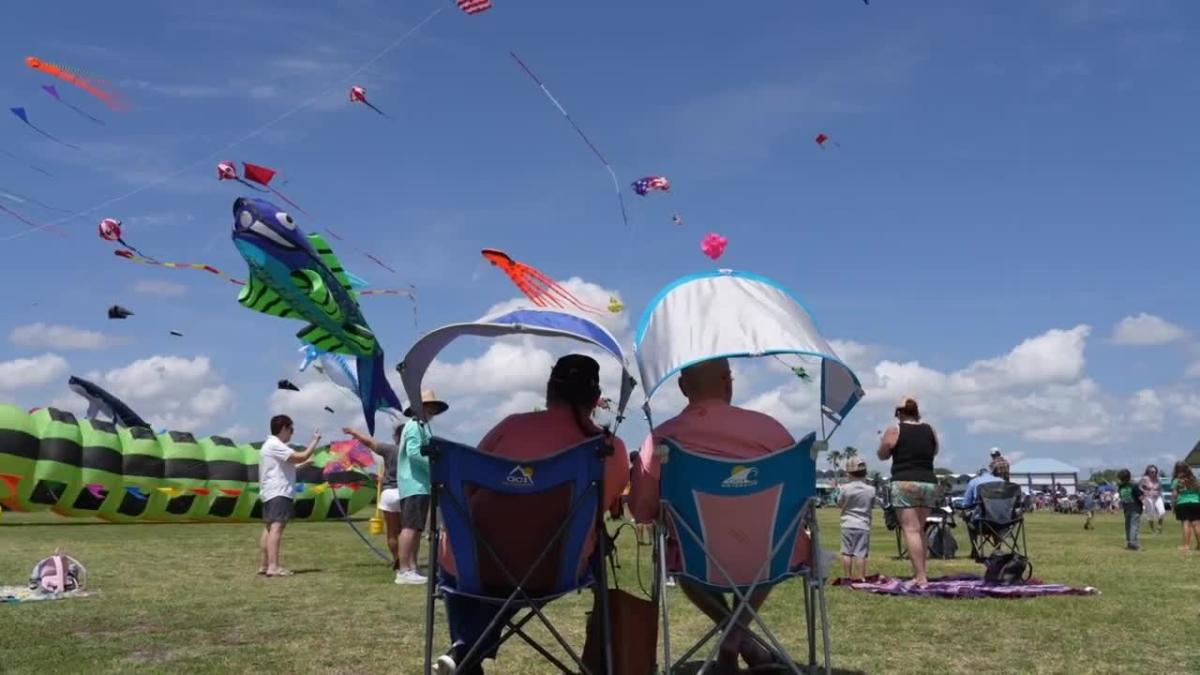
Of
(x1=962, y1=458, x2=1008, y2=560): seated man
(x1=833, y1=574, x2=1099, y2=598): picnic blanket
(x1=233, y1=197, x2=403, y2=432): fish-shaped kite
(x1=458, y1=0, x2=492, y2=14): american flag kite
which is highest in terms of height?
(x1=458, y1=0, x2=492, y2=14): american flag kite

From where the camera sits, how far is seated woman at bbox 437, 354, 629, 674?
11.8 ft

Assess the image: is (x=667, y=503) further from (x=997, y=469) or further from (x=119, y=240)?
(x=997, y=469)

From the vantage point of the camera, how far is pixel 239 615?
20.9ft

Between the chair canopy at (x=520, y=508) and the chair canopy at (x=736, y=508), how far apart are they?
0.35 m

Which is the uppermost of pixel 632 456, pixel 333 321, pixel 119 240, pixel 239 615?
pixel 119 240

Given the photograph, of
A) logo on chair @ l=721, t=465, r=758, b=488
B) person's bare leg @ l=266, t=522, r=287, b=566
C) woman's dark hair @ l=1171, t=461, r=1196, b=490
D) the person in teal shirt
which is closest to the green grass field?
person's bare leg @ l=266, t=522, r=287, b=566

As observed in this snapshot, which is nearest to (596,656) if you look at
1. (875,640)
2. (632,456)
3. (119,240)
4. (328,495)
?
(632,456)

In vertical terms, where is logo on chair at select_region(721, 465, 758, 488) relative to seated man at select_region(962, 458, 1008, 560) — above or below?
above

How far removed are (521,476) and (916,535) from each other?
5199 millimetres

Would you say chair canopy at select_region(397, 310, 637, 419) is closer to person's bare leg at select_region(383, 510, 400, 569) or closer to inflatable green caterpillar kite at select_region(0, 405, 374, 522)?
person's bare leg at select_region(383, 510, 400, 569)

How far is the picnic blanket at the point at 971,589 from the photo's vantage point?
7.21 meters

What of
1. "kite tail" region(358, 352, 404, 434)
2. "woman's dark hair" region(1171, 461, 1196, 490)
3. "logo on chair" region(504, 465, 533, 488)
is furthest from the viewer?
"woman's dark hair" region(1171, 461, 1196, 490)

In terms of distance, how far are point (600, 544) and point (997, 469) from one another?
10134mm

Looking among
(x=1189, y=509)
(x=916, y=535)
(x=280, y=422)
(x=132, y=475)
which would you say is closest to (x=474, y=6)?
(x=280, y=422)
